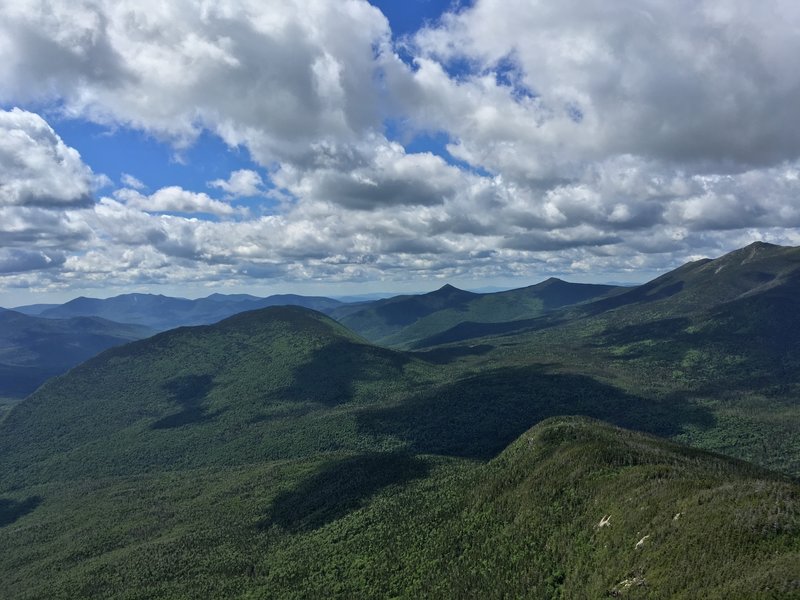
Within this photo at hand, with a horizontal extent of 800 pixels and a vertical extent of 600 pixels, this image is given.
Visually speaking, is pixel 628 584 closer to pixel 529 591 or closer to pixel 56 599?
pixel 529 591

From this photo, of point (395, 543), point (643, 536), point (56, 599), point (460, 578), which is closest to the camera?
point (643, 536)

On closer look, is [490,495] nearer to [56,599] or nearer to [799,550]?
[799,550]

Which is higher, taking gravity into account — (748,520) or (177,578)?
(748,520)

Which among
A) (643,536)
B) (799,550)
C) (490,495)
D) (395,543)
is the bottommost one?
(395,543)

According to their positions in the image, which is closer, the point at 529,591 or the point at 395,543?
the point at 529,591

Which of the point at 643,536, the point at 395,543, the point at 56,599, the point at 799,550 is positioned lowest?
the point at 56,599

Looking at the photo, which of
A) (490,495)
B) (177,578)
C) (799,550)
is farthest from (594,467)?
(177,578)

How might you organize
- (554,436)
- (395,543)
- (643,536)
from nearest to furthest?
1. (643,536)
2. (395,543)
3. (554,436)

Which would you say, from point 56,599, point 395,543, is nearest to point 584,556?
point 395,543

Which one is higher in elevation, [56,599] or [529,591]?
[529,591]
